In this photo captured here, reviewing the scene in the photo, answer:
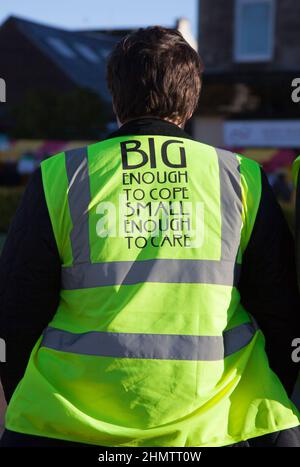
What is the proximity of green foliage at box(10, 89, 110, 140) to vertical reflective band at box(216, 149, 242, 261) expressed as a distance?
30216 mm

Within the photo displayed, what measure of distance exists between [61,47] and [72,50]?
0.69m

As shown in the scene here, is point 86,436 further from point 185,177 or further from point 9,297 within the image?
point 185,177

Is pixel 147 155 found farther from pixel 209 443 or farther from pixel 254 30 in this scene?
pixel 254 30

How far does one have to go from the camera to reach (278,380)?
7.89 feet

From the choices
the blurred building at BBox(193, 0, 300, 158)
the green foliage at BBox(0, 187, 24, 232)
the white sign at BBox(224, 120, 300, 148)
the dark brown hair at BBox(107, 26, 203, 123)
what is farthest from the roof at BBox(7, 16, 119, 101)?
the dark brown hair at BBox(107, 26, 203, 123)

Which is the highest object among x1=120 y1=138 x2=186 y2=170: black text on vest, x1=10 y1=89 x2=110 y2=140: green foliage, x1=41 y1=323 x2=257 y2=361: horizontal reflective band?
x1=10 y1=89 x2=110 y2=140: green foliage

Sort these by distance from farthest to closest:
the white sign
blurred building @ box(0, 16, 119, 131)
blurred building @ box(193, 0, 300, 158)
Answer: blurred building @ box(0, 16, 119, 131) < blurred building @ box(193, 0, 300, 158) < the white sign

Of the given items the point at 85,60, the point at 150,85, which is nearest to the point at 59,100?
the point at 85,60

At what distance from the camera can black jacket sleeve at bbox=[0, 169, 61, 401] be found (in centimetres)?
231

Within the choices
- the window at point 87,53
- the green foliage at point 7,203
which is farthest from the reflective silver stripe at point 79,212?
the window at point 87,53

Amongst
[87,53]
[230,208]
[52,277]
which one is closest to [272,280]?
[230,208]

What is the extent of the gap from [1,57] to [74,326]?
151 feet

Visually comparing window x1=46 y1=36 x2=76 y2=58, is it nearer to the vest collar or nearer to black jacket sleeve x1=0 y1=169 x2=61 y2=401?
the vest collar

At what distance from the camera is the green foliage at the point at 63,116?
106 feet
